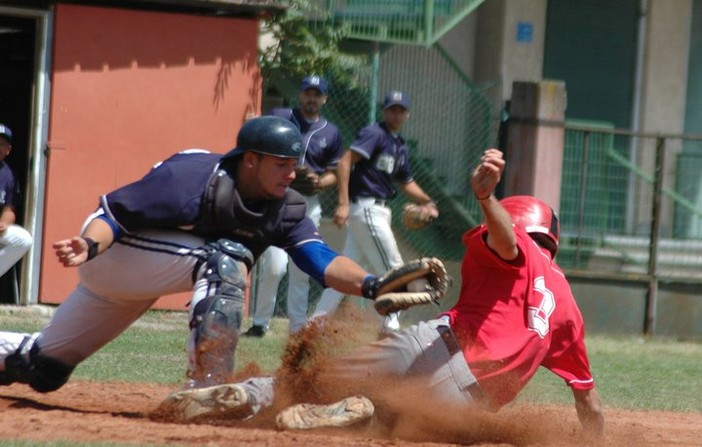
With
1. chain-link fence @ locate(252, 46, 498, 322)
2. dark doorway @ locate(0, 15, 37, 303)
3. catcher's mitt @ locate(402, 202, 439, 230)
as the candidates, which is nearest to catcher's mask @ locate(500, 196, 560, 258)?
catcher's mitt @ locate(402, 202, 439, 230)

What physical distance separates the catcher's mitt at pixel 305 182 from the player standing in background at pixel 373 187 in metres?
0.26

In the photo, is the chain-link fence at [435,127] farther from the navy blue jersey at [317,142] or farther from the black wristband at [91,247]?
the black wristband at [91,247]

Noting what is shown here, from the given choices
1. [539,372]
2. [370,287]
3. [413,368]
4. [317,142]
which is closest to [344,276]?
[370,287]

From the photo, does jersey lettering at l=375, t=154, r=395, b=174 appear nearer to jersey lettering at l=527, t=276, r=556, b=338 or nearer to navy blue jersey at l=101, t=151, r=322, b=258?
navy blue jersey at l=101, t=151, r=322, b=258

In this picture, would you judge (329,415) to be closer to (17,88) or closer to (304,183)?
(304,183)

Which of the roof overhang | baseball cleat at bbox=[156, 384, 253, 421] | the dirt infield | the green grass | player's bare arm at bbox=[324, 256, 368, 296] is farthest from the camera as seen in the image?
the roof overhang

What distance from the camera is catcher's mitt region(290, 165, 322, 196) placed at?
10.7m

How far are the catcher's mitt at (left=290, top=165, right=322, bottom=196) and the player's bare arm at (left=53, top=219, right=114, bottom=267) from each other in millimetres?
4736

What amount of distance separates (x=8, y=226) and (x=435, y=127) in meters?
5.04

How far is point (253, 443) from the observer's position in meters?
5.55

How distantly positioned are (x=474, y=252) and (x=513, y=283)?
229mm

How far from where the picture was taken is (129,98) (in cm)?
1215

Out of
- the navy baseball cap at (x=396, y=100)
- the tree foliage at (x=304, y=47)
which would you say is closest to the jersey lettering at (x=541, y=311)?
the navy baseball cap at (x=396, y=100)

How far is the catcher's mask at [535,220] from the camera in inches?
249
